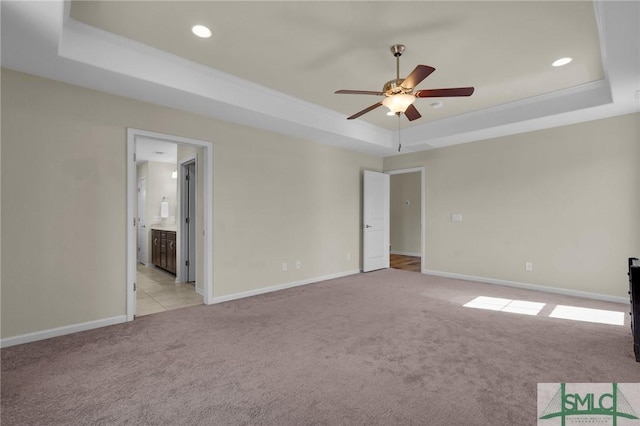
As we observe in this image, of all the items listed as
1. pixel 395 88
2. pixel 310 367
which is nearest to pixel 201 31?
pixel 395 88

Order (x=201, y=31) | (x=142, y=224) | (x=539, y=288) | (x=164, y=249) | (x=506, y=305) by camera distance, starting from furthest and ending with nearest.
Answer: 1. (x=142, y=224)
2. (x=164, y=249)
3. (x=539, y=288)
4. (x=506, y=305)
5. (x=201, y=31)

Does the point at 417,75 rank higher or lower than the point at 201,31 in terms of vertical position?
lower

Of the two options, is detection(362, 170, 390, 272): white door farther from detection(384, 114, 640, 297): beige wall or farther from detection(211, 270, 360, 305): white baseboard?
detection(384, 114, 640, 297): beige wall

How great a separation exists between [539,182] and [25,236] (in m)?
6.47

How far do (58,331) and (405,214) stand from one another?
26.0 feet

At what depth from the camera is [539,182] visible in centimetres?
477

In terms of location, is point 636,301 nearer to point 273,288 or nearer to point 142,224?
point 273,288

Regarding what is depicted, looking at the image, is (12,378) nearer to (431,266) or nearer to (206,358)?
(206,358)

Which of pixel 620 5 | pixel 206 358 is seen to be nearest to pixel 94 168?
pixel 206 358

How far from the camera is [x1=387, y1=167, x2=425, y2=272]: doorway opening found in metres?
8.66

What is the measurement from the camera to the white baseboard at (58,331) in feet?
9.11

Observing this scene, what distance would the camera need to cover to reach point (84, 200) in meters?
3.18

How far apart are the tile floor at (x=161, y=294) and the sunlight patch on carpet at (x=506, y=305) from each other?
12.2 feet

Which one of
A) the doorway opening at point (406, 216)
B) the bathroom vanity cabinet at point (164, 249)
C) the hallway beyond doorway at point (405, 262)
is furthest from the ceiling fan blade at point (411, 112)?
the doorway opening at point (406, 216)
